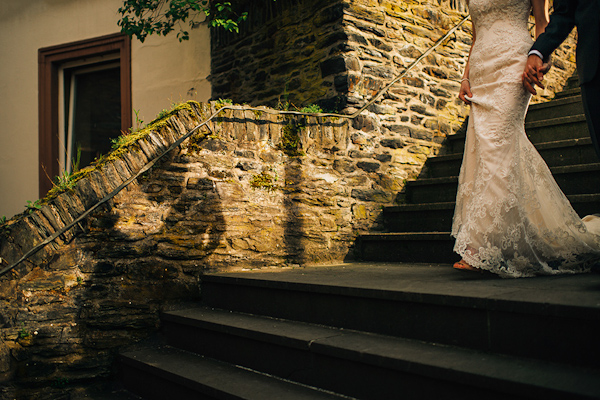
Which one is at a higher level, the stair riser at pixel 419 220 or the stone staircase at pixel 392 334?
the stair riser at pixel 419 220

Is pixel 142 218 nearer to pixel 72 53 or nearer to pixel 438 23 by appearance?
pixel 438 23

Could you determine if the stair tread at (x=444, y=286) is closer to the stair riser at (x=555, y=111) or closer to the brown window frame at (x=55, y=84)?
the stair riser at (x=555, y=111)

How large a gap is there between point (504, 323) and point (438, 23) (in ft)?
14.6

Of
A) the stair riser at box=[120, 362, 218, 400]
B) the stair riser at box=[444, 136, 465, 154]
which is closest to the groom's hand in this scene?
the stair riser at box=[120, 362, 218, 400]

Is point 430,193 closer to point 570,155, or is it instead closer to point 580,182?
point 570,155

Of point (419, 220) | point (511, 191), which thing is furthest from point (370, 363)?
point (419, 220)

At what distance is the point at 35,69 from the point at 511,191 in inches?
299

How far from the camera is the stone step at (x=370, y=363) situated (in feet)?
5.60

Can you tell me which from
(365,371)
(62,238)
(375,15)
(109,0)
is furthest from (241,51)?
(365,371)

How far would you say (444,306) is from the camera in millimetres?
2193

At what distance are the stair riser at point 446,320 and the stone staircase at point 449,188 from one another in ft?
4.12

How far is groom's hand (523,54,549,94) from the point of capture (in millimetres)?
2572

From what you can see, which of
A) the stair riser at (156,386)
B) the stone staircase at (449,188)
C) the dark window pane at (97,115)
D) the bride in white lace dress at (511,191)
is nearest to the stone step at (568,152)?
the stone staircase at (449,188)

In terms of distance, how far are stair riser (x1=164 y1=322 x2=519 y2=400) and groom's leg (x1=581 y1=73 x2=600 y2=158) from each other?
1312 mm
